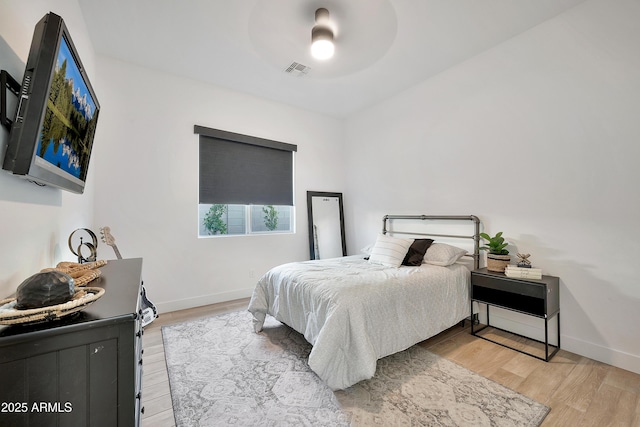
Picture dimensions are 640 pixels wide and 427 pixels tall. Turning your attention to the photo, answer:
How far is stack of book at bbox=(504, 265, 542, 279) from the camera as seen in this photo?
87.9 inches

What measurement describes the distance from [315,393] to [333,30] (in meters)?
2.84

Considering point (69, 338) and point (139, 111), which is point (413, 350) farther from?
point (139, 111)

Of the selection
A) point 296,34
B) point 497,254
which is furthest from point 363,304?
point 296,34

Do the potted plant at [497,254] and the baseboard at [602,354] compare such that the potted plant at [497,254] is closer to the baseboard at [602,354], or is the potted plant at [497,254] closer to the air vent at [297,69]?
the baseboard at [602,354]

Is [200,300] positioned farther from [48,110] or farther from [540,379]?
[540,379]

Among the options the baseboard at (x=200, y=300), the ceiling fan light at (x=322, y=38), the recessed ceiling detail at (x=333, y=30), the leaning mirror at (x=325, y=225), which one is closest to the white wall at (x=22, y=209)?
the recessed ceiling detail at (x=333, y=30)

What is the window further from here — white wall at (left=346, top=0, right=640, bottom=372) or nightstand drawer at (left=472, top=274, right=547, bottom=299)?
nightstand drawer at (left=472, top=274, right=547, bottom=299)

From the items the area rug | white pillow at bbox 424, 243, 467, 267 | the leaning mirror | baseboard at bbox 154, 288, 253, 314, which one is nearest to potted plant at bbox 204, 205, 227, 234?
baseboard at bbox 154, 288, 253, 314

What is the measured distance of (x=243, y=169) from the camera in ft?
12.3

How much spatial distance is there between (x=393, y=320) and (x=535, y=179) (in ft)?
6.44

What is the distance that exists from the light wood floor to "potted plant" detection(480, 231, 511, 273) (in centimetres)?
72

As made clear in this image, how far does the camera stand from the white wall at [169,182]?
2.92 m

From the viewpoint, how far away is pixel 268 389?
179 centimetres

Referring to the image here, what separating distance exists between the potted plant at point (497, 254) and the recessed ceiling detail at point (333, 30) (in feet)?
7.18
